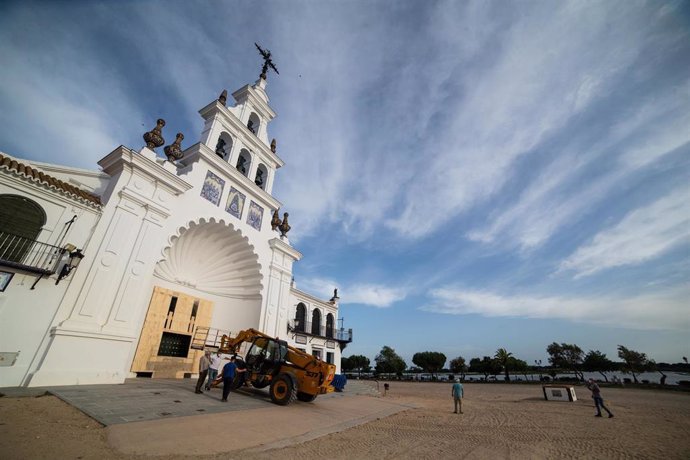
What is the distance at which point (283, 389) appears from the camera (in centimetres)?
867

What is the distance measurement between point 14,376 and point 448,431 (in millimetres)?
11602

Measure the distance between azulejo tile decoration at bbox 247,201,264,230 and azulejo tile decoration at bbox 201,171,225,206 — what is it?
220 cm

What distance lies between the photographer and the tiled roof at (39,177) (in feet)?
25.4

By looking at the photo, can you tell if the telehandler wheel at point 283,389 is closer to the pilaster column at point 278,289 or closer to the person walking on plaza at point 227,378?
the person walking on plaza at point 227,378

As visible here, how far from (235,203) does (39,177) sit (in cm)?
781

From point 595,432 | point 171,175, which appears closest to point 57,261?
point 171,175

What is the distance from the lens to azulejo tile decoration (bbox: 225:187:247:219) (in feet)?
49.1

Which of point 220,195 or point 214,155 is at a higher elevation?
point 214,155

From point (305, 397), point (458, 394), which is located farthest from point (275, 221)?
point (458, 394)

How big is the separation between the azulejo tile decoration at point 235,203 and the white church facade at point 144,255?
0.06 m

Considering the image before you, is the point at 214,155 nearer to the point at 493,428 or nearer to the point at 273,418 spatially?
the point at 273,418

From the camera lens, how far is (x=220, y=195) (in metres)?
14.5

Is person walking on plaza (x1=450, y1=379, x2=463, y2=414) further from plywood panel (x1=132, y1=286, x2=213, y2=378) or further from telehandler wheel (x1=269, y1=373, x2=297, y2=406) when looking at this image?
plywood panel (x1=132, y1=286, x2=213, y2=378)

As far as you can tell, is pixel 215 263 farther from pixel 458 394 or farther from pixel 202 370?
pixel 458 394
